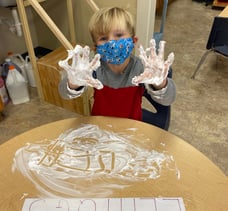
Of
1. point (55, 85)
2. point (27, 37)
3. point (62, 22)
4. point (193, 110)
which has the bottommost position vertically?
point (193, 110)

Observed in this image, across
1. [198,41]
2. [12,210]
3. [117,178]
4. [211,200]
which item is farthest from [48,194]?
[198,41]

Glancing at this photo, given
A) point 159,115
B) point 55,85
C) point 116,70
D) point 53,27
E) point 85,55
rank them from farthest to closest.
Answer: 1. point 55,85
2. point 53,27
3. point 159,115
4. point 116,70
5. point 85,55

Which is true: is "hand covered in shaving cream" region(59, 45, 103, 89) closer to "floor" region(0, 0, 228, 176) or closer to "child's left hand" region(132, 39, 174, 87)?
"child's left hand" region(132, 39, 174, 87)

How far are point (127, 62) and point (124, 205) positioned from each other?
572mm

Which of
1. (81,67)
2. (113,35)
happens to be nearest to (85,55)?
(81,67)

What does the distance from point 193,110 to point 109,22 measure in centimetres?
128

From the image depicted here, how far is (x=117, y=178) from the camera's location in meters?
0.77

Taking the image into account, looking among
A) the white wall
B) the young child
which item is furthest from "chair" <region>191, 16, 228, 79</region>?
the young child

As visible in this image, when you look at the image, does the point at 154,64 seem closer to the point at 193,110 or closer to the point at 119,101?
the point at 119,101

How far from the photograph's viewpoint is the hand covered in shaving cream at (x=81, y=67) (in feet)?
2.78

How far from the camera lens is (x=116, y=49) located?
92cm

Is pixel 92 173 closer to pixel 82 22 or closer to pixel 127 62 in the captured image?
pixel 127 62

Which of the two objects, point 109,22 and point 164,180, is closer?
point 164,180

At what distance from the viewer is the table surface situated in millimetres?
707
